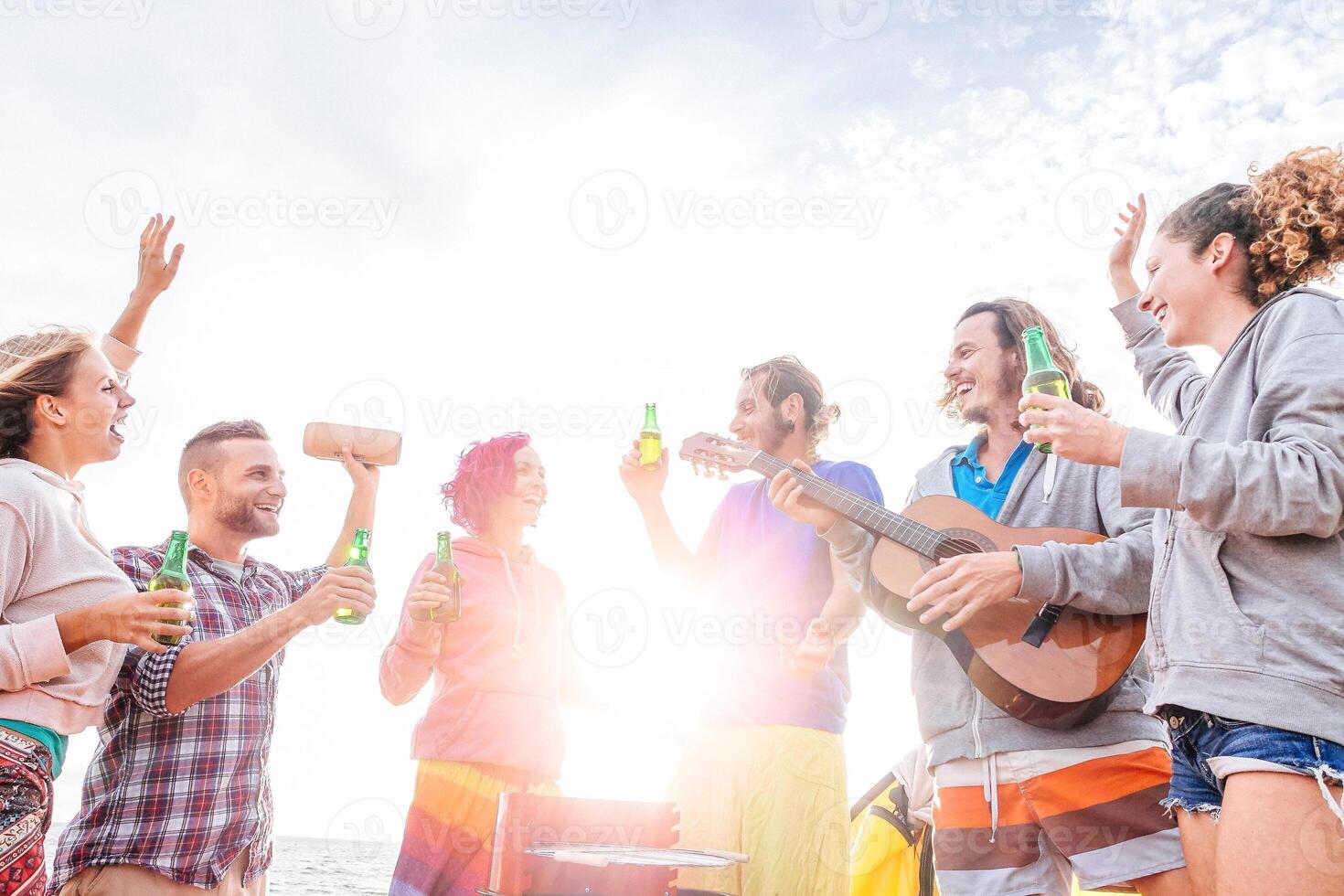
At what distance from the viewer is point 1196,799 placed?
1.89 metres

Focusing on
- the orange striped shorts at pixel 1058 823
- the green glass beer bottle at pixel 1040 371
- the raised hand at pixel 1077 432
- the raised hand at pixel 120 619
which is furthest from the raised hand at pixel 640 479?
the raised hand at pixel 1077 432

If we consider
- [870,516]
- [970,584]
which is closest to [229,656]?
[870,516]

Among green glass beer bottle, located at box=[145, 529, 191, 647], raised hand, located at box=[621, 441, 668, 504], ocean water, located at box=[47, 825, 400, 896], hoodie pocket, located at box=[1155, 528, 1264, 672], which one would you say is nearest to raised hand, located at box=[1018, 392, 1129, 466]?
hoodie pocket, located at box=[1155, 528, 1264, 672]

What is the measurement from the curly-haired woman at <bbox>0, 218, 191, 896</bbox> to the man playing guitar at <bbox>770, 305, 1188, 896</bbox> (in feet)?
7.48

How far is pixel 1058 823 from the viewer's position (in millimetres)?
2361

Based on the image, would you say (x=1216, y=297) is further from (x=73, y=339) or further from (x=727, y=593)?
(x=73, y=339)

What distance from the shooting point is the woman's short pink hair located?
409 cm

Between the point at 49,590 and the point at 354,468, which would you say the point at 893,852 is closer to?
the point at 354,468

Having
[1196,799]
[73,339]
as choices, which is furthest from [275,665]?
[1196,799]

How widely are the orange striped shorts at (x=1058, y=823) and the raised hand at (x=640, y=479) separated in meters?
1.92

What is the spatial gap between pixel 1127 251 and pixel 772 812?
2.41m

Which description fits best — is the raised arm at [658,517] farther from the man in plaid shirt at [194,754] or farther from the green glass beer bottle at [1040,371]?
the green glass beer bottle at [1040,371]

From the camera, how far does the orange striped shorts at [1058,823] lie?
227 cm

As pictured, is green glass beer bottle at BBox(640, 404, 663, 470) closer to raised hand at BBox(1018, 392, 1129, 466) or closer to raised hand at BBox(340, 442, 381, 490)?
raised hand at BBox(340, 442, 381, 490)
